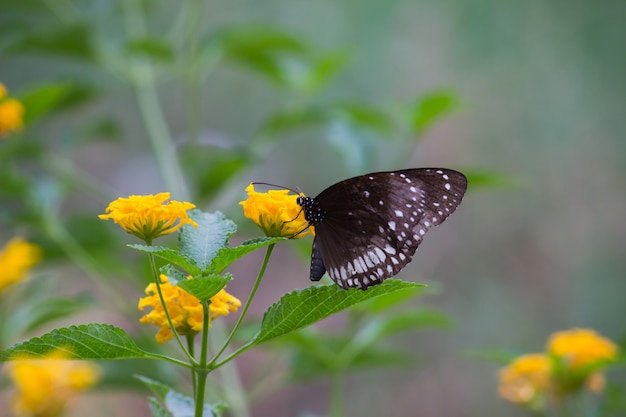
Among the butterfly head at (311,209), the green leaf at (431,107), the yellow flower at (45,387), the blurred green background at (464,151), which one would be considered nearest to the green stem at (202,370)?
the butterfly head at (311,209)

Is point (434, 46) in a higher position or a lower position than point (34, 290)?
higher

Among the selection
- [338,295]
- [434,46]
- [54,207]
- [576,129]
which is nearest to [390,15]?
[434,46]

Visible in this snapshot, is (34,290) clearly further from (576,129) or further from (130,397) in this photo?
(576,129)

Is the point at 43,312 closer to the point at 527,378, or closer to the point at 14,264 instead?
the point at 14,264

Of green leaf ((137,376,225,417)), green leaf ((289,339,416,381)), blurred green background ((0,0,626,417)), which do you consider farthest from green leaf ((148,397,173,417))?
blurred green background ((0,0,626,417))

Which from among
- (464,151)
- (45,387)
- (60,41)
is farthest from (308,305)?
(464,151)

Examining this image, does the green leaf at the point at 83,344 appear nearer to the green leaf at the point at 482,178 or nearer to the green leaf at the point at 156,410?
the green leaf at the point at 156,410
